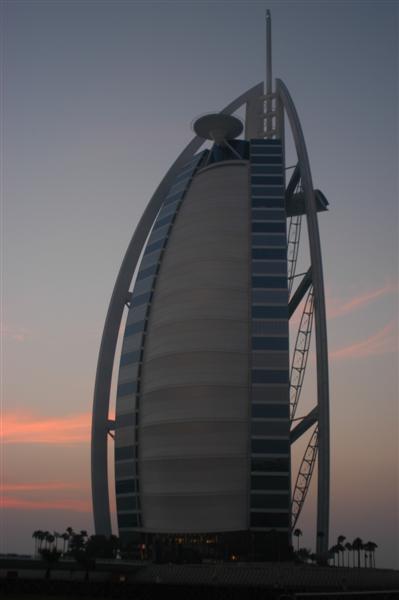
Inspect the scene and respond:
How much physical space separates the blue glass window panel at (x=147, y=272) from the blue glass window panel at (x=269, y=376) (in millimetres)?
26091

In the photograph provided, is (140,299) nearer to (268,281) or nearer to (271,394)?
(268,281)

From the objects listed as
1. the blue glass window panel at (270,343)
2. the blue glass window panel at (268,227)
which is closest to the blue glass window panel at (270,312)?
the blue glass window panel at (270,343)

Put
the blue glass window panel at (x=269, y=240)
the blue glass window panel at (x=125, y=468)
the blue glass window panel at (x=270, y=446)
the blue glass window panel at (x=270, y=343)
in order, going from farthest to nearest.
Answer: the blue glass window panel at (x=125, y=468), the blue glass window panel at (x=269, y=240), the blue glass window panel at (x=270, y=343), the blue glass window panel at (x=270, y=446)

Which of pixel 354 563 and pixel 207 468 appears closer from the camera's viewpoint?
pixel 207 468

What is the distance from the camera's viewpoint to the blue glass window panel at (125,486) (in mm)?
108375

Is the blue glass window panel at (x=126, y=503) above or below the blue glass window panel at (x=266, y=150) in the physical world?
below

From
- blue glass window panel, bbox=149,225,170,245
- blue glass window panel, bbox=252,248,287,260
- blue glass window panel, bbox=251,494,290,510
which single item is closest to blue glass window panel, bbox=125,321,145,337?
blue glass window panel, bbox=149,225,170,245

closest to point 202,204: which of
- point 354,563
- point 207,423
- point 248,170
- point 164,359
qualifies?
point 248,170

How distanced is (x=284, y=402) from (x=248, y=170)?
Answer: 1509 inches

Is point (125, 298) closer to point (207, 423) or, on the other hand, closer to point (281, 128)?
point (207, 423)

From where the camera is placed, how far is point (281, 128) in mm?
124625

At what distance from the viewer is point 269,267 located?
107125mm

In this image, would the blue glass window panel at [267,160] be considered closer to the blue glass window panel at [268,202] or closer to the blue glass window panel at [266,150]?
the blue glass window panel at [266,150]

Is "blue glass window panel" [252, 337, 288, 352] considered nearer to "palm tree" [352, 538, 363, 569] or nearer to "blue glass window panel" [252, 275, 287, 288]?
"blue glass window panel" [252, 275, 287, 288]
